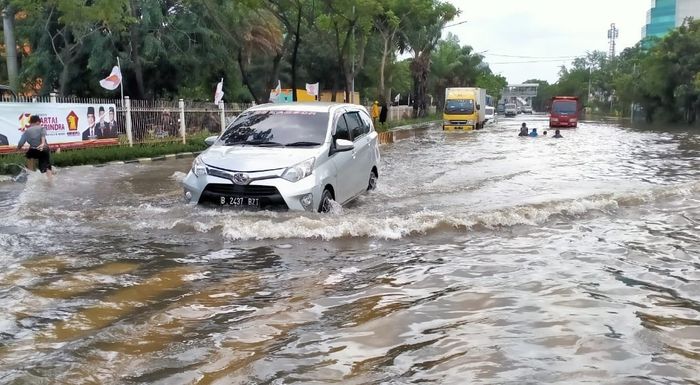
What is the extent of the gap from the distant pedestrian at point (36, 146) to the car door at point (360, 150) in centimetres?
748

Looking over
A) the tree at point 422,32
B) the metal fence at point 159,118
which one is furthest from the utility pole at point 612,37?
the metal fence at point 159,118

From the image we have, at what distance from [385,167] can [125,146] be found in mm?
8780

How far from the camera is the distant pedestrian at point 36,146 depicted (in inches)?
550

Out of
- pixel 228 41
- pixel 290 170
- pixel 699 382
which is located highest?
pixel 228 41

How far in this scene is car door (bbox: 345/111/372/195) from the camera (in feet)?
33.3

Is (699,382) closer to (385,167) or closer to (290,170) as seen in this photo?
(290,170)

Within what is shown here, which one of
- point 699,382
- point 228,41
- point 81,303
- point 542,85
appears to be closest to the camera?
point 699,382

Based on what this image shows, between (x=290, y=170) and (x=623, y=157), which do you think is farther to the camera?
(x=623, y=157)

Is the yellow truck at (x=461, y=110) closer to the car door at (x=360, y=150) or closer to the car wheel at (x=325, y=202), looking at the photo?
the car door at (x=360, y=150)

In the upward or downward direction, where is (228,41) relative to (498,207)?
upward

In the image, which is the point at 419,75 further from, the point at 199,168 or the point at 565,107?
the point at 199,168

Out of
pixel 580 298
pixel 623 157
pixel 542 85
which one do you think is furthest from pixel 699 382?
pixel 542 85

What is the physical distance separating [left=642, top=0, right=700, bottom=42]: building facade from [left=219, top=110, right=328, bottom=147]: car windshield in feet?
381

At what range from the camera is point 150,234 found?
310 inches
